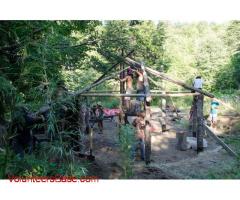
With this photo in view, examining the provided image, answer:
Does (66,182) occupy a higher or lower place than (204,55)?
lower

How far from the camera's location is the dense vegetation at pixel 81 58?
6145mm

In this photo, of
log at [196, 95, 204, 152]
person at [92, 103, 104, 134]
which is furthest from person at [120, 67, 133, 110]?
log at [196, 95, 204, 152]

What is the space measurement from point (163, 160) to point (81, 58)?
524 centimetres

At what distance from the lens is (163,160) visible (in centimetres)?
1030

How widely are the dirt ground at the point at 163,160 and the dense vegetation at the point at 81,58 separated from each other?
1.84 m

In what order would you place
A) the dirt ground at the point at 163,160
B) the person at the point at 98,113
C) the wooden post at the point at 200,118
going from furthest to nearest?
the person at the point at 98,113, the wooden post at the point at 200,118, the dirt ground at the point at 163,160

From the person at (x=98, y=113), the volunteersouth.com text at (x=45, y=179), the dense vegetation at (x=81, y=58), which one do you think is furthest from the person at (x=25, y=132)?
the person at (x=98, y=113)

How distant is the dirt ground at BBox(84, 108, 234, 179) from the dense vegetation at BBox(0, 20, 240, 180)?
6.04 ft

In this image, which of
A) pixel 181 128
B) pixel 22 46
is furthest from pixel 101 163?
pixel 181 128

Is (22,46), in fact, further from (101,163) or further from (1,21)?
(101,163)

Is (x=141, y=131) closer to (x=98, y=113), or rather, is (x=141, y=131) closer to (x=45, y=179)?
(x=98, y=113)

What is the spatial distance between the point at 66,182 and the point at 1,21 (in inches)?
134

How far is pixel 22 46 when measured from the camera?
247 inches

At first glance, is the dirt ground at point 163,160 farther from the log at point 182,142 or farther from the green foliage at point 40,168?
the green foliage at point 40,168
